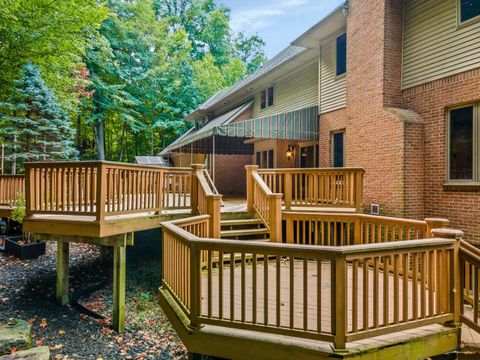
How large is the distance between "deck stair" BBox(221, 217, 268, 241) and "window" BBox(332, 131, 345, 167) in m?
3.97

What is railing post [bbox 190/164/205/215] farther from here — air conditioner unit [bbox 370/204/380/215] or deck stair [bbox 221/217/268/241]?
air conditioner unit [bbox 370/204/380/215]

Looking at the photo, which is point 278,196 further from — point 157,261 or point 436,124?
point 157,261

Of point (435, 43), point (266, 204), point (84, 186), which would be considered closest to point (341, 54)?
point (435, 43)

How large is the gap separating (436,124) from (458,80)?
42.0 inches

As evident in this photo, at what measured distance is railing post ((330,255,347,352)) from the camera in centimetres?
295

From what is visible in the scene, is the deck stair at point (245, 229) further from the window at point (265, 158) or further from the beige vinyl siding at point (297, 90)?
the window at point (265, 158)

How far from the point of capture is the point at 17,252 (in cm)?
905

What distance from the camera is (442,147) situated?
24.2ft

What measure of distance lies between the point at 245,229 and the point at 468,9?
7187mm

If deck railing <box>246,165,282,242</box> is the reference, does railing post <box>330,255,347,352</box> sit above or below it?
below

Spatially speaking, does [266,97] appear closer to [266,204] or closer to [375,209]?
[375,209]

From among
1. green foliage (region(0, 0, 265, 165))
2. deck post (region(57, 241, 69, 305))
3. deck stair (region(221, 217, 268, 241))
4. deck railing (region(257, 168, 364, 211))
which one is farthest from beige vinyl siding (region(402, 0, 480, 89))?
green foliage (region(0, 0, 265, 165))

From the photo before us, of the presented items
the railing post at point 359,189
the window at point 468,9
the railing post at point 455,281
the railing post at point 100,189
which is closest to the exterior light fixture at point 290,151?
the railing post at point 359,189

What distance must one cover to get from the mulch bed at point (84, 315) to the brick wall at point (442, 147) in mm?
6609
